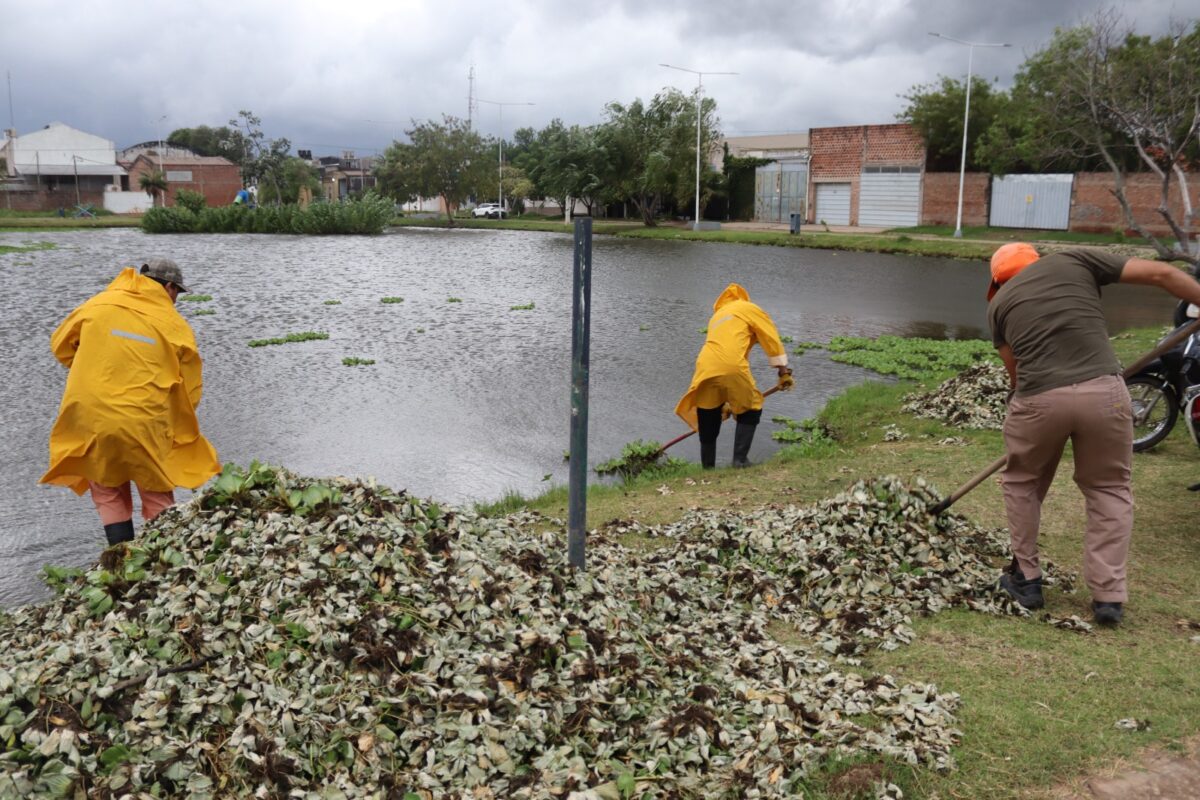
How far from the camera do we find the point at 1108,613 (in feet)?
15.6

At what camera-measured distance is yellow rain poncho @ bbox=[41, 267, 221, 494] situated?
579 cm

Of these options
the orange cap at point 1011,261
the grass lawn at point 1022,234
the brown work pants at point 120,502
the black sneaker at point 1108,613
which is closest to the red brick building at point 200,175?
the grass lawn at point 1022,234

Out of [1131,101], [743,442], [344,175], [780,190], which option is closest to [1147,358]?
[743,442]

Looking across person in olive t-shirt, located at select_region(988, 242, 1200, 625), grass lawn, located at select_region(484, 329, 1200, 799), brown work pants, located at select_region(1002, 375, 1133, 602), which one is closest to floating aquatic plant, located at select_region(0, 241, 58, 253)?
grass lawn, located at select_region(484, 329, 1200, 799)

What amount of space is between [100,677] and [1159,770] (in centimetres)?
390

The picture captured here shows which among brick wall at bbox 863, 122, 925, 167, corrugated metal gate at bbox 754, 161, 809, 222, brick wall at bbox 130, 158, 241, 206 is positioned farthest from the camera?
brick wall at bbox 130, 158, 241, 206

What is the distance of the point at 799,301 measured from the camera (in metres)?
21.3

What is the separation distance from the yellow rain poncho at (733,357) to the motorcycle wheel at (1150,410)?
3178 millimetres

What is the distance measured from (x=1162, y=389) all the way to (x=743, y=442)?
3.64 m

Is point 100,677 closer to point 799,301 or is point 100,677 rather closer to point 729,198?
point 799,301

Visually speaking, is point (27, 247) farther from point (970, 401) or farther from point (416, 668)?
point (416, 668)

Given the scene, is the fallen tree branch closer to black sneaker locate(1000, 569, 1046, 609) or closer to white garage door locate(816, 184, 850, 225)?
black sneaker locate(1000, 569, 1046, 609)

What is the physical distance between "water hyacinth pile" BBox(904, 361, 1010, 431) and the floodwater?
133 centimetres

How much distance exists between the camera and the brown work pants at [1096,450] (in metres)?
4.69
